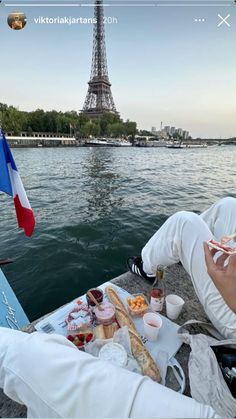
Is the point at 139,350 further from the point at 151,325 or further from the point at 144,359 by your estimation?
the point at 151,325

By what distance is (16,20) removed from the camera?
3656 millimetres

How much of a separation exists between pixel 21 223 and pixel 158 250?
195 centimetres

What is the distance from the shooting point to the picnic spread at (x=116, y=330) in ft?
4.92

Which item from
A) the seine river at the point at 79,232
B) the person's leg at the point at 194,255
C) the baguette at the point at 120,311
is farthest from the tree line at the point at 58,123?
the person's leg at the point at 194,255

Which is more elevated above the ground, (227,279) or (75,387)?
(227,279)

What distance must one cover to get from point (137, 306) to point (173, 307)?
320 mm

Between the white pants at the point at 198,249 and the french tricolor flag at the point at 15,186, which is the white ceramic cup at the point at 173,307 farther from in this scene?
the french tricolor flag at the point at 15,186

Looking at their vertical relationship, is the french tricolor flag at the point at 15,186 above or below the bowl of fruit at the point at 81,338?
above

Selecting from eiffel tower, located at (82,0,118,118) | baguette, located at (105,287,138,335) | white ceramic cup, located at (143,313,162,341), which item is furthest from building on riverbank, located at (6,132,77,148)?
white ceramic cup, located at (143,313,162,341)

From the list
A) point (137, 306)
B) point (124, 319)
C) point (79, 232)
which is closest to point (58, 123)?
point (79, 232)

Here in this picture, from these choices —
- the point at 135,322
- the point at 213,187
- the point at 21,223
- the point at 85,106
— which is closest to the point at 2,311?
the point at 21,223

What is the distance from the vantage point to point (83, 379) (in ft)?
3.09

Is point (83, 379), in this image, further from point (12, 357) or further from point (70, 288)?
point (70, 288)

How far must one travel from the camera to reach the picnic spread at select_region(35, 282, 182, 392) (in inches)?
59.1
